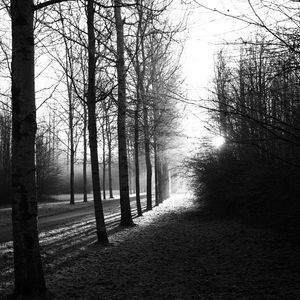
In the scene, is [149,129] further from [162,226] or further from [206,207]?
[162,226]

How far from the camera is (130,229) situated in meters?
13.6

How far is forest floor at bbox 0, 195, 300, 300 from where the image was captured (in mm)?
5797

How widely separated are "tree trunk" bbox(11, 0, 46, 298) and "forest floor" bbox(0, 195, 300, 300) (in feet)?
2.01

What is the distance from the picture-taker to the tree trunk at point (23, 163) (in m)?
5.28

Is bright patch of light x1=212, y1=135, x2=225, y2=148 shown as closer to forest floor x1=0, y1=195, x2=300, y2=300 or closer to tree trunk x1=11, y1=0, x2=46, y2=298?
forest floor x1=0, y1=195, x2=300, y2=300

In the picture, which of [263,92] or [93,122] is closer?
[263,92]

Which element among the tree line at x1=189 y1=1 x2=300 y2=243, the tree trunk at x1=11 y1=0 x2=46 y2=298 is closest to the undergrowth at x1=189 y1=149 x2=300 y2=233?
the tree line at x1=189 y1=1 x2=300 y2=243

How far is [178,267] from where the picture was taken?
7.48m

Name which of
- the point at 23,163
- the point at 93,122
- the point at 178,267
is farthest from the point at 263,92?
the point at 93,122

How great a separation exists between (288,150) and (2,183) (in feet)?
87.2

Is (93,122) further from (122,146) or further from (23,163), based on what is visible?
(23,163)

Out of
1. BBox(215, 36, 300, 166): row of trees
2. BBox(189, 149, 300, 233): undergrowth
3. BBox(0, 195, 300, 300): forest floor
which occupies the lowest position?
BBox(0, 195, 300, 300): forest floor

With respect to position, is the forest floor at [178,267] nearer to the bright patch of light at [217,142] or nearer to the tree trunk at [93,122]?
the tree trunk at [93,122]

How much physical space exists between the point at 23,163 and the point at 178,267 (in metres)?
3.76
